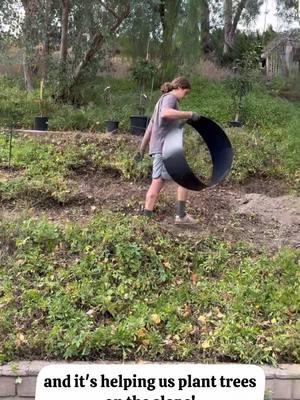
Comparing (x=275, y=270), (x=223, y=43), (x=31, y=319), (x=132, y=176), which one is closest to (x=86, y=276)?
(x=31, y=319)

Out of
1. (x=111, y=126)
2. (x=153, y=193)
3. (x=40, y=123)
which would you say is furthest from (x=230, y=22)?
(x=153, y=193)

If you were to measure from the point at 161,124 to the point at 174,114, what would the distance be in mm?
252

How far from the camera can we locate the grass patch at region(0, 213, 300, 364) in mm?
3256

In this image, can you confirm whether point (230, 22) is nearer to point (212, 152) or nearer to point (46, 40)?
point (46, 40)

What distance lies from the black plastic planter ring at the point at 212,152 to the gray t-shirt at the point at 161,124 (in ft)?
0.76

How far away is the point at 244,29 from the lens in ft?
85.3

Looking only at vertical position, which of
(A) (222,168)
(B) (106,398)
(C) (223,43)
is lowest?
(B) (106,398)

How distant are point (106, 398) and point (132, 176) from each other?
13.4ft

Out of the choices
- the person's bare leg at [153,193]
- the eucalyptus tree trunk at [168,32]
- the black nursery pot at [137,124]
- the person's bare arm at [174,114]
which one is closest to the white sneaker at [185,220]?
the person's bare leg at [153,193]

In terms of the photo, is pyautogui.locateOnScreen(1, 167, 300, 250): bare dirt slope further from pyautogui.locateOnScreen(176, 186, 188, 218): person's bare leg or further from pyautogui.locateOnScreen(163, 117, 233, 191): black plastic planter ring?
pyautogui.locateOnScreen(163, 117, 233, 191): black plastic planter ring

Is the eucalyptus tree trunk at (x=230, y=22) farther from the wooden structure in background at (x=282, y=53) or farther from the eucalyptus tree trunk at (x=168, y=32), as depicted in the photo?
the eucalyptus tree trunk at (x=168, y=32)

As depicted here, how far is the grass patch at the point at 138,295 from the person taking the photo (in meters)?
3.26

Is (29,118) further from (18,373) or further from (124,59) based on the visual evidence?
(18,373)

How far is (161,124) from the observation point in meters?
4.72
